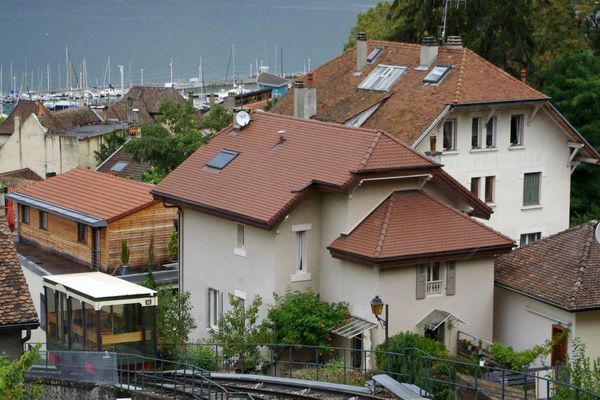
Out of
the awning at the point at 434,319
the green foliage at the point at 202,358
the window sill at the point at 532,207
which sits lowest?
the green foliage at the point at 202,358

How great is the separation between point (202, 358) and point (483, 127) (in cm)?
1895

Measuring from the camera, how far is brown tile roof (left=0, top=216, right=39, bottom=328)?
28.1 meters

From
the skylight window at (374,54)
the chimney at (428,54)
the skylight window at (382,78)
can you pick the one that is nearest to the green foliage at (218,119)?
the skylight window at (374,54)

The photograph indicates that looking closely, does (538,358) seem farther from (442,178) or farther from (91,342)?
(91,342)

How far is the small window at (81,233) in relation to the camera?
47.2m

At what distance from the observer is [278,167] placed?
39875 millimetres

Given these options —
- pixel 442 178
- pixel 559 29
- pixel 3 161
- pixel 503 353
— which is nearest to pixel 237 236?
pixel 442 178

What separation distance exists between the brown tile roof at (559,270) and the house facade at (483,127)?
10.3m

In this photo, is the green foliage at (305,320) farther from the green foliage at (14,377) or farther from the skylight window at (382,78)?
Answer: the skylight window at (382,78)

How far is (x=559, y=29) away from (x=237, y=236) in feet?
132

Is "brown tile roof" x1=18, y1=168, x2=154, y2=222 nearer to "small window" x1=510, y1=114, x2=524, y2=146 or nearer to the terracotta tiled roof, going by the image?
the terracotta tiled roof

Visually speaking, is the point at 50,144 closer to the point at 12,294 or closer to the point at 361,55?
the point at 361,55

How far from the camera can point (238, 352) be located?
36.5 m

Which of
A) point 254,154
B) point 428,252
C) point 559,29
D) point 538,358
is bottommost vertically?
point 538,358
